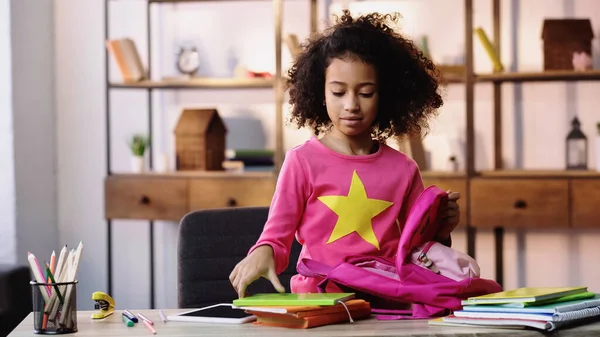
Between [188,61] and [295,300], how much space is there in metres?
3.05

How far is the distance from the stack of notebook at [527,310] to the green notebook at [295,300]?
148mm

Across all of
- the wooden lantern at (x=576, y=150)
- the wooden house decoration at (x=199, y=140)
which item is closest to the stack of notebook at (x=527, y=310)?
the wooden lantern at (x=576, y=150)

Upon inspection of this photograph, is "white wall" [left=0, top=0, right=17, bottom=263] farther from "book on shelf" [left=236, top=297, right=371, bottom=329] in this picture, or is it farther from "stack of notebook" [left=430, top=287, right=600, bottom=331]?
"stack of notebook" [left=430, top=287, right=600, bottom=331]

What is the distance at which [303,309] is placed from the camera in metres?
1.36

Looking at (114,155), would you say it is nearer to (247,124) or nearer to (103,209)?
(103,209)

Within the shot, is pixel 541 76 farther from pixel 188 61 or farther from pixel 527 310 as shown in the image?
pixel 527 310

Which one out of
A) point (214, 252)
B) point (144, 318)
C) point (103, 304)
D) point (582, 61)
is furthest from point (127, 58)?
point (144, 318)

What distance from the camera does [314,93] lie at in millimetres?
1706

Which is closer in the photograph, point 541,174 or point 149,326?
point 149,326

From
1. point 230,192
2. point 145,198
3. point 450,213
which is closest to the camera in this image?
point 450,213

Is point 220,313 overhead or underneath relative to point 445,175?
underneath

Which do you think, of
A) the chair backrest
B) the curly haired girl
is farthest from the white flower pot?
the curly haired girl

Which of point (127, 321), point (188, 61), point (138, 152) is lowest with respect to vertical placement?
point (127, 321)

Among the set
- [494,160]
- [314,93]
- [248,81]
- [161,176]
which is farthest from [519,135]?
[314,93]
